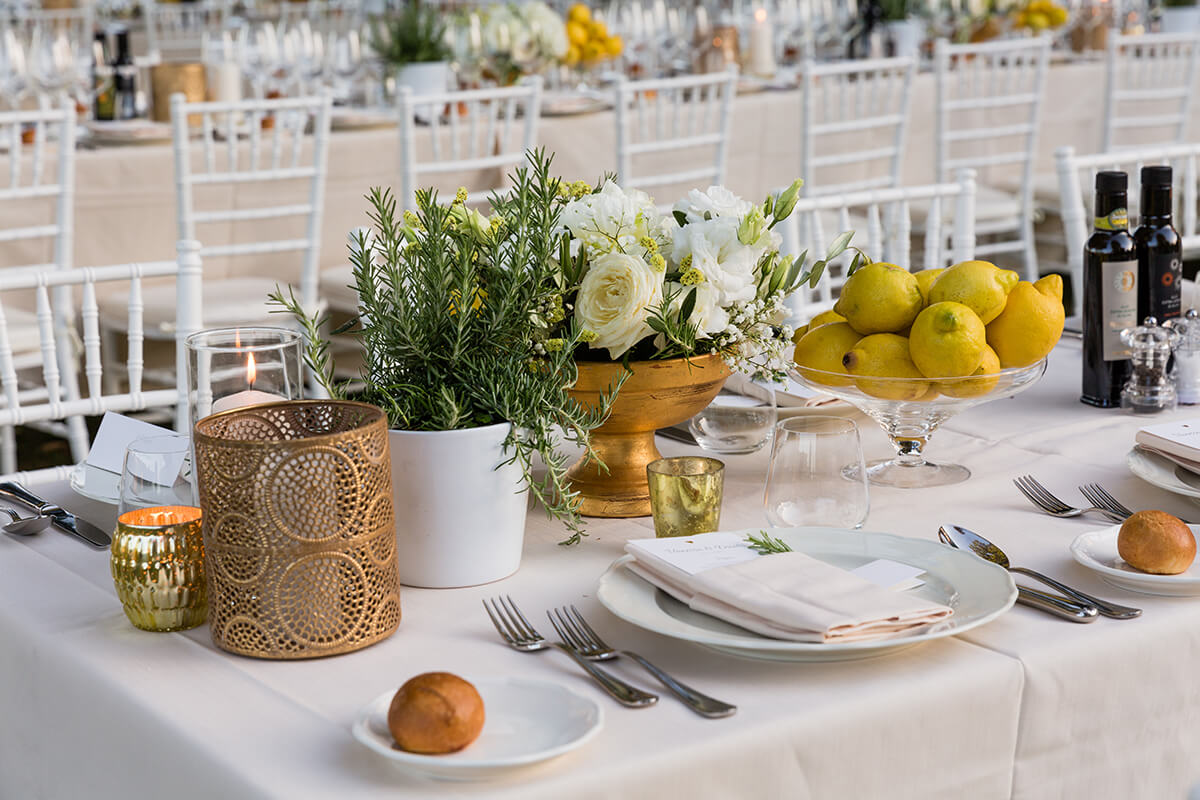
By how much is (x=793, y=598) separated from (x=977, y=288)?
1.48ft

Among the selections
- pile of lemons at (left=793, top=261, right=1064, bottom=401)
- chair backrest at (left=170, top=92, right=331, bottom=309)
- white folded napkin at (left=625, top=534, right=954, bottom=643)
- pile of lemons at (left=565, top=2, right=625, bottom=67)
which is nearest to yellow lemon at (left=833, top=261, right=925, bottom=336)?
pile of lemons at (left=793, top=261, right=1064, bottom=401)

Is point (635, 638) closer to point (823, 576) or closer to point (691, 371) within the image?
point (823, 576)

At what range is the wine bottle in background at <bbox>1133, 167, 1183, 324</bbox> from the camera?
136cm

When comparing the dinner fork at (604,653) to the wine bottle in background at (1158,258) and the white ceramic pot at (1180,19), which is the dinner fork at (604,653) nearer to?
the wine bottle in background at (1158,258)

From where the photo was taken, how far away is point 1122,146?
13.2ft

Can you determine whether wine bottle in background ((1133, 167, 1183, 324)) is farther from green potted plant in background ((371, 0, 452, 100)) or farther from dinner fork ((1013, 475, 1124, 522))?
green potted plant in background ((371, 0, 452, 100))

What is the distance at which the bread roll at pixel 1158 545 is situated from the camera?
35.0 inches

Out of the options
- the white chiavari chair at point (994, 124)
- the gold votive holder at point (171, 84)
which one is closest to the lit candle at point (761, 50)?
the white chiavari chair at point (994, 124)

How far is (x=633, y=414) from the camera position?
107 centimetres

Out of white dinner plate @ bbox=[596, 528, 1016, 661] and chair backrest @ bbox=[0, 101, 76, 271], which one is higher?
chair backrest @ bbox=[0, 101, 76, 271]

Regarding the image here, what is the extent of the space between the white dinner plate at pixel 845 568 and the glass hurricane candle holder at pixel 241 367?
28 centimetres

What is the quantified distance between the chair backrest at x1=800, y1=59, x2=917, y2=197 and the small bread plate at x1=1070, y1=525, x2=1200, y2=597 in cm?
228

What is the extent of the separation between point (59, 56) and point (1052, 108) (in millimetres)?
2832

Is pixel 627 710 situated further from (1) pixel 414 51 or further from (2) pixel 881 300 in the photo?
(1) pixel 414 51
